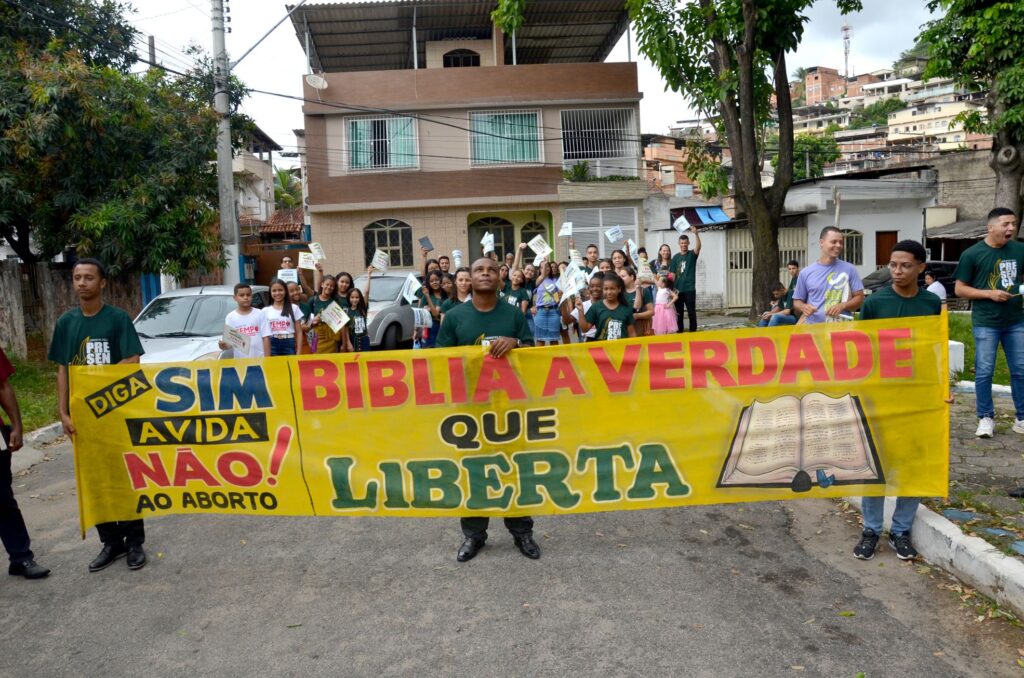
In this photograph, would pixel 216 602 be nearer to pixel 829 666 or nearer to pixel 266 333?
pixel 829 666

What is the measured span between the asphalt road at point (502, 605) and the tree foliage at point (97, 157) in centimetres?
854

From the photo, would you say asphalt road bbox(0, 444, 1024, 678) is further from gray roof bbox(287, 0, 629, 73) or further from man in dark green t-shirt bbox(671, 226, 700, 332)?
gray roof bbox(287, 0, 629, 73)

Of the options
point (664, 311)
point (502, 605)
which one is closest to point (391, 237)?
point (664, 311)

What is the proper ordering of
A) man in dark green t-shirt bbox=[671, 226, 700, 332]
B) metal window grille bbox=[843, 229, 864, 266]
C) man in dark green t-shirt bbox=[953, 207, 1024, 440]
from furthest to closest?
metal window grille bbox=[843, 229, 864, 266] < man in dark green t-shirt bbox=[671, 226, 700, 332] < man in dark green t-shirt bbox=[953, 207, 1024, 440]

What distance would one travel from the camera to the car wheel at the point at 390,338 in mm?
14234

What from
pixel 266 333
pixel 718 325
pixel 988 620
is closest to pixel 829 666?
pixel 988 620

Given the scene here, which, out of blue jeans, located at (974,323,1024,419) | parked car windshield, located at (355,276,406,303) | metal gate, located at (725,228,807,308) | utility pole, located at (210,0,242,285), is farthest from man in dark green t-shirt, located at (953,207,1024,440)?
metal gate, located at (725,228,807,308)

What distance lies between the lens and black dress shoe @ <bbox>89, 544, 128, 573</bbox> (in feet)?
16.4

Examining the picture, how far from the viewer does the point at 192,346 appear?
9562 millimetres

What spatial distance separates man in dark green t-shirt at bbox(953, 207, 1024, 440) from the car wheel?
9451mm

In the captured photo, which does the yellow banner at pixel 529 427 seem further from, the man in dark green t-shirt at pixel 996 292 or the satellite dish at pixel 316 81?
the satellite dish at pixel 316 81

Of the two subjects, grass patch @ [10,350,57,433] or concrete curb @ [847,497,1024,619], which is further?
grass patch @ [10,350,57,433]

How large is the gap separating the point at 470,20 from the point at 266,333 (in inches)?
779

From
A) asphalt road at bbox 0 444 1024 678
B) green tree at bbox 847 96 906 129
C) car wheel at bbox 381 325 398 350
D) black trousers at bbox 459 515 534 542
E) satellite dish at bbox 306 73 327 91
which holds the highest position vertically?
green tree at bbox 847 96 906 129
